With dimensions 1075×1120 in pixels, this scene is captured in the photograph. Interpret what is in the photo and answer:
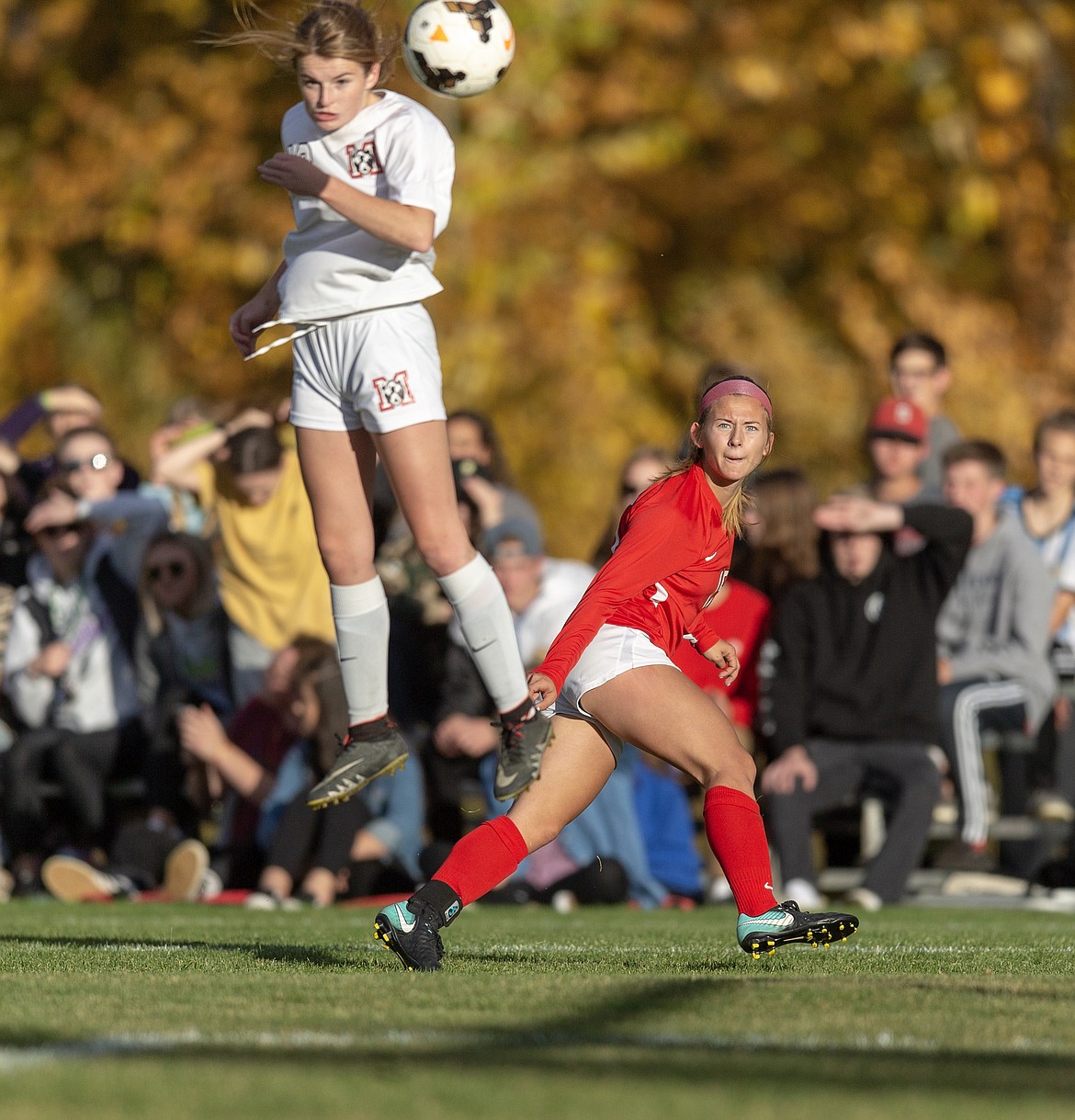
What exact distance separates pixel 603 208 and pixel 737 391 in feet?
44.5

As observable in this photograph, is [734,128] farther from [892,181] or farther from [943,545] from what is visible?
[943,545]

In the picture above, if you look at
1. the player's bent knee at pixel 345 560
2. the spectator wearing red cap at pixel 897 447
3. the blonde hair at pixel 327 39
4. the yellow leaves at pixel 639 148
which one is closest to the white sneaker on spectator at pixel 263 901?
the player's bent knee at pixel 345 560

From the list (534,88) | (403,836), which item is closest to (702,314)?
(534,88)

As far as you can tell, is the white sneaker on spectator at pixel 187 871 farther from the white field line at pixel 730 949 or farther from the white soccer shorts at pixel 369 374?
the white soccer shorts at pixel 369 374

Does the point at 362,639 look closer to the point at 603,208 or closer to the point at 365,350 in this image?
the point at 365,350

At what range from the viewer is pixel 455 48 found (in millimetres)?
6734

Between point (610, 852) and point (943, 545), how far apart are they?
7.35ft

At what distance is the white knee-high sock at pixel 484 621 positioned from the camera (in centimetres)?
666

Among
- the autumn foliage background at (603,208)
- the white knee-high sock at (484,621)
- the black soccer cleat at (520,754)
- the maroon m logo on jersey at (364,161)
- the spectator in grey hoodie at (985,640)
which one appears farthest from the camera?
the autumn foliage background at (603,208)

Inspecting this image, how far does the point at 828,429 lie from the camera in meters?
19.3

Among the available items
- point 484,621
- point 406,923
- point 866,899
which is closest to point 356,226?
point 484,621

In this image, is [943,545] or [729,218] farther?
[729,218]

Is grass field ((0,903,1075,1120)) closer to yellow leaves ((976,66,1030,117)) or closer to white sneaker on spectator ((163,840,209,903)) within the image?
white sneaker on spectator ((163,840,209,903))

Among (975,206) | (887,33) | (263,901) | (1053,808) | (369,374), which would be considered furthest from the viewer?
(887,33)
